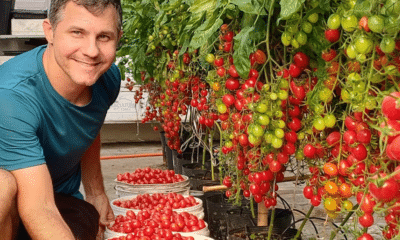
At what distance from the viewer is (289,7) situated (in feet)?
3.41

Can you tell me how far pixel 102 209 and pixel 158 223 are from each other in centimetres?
29

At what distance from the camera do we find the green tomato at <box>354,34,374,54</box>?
0.86 metres

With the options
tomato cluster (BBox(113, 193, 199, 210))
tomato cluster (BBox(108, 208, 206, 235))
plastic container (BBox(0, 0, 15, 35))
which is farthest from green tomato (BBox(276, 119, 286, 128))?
plastic container (BBox(0, 0, 15, 35))

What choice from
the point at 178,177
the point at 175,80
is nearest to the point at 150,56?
the point at 175,80

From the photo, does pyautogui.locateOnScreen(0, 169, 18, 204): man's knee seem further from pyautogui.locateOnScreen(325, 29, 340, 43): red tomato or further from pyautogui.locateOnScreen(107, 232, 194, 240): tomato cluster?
pyautogui.locateOnScreen(325, 29, 340, 43): red tomato

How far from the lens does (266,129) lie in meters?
1.29

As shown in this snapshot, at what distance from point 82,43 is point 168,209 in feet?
3.14

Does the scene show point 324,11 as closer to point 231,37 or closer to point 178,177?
point 231,37

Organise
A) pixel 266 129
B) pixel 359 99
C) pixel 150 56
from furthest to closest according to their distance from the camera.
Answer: pixel 150 56
pixel 266 129
pixel 359 99

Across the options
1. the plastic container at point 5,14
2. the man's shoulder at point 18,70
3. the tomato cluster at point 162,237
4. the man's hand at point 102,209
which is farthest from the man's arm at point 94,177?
the plastic container at point 5,14

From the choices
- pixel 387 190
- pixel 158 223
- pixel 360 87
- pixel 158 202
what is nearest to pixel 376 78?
pixel 360 87

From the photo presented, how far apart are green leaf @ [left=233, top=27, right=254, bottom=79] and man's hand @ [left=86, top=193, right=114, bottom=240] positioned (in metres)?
1.01

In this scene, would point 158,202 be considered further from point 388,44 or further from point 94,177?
point 388,44

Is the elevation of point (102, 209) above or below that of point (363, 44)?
below
